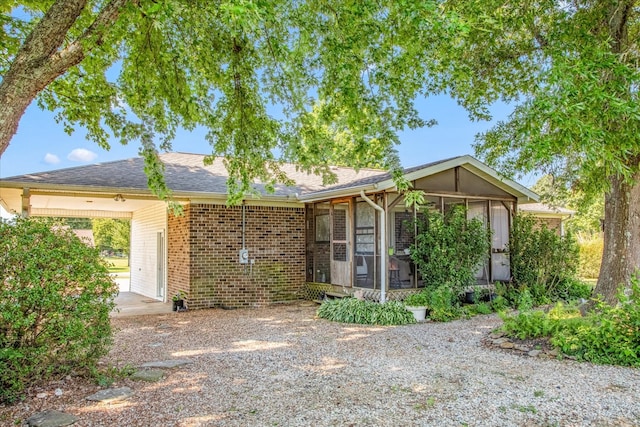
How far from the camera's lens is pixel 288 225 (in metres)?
11.9

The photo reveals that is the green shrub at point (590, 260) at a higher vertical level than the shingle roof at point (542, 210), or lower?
lower

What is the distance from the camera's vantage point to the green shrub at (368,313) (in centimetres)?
884

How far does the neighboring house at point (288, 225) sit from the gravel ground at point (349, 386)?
2.85 metres

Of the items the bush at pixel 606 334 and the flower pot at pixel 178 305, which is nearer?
the bush at pixel 606 334

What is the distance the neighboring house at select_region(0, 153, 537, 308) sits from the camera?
31.7ft

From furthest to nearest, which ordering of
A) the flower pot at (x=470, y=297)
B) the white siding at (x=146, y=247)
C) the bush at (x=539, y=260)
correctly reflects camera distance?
the white siding at (x=146, y=247) → the bush at (x=539, y=260) → the flower pot at (x=470, y=297)

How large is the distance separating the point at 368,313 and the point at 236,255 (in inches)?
153

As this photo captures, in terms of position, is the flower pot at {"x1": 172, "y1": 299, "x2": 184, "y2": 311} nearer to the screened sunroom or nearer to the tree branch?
the screened sunroom

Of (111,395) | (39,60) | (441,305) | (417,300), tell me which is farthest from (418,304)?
(39,60)

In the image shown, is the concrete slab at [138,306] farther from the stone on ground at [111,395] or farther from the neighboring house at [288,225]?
the stone on ground at [111,395]

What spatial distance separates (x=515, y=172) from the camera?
9117mm

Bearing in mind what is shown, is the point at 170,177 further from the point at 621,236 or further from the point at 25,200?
the point at 621,236

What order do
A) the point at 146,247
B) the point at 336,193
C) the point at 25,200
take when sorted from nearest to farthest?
the point at 25,200
the point at 336,193
the point at 146,247

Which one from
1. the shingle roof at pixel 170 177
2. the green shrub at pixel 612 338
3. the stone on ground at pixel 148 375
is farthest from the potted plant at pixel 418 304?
the stone on ground at pixel 148 375
